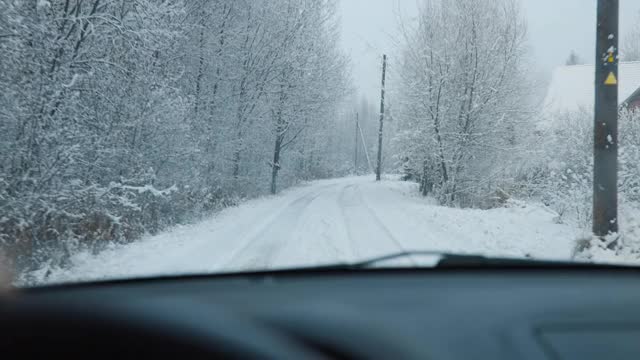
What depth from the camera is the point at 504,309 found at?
130 centimetres

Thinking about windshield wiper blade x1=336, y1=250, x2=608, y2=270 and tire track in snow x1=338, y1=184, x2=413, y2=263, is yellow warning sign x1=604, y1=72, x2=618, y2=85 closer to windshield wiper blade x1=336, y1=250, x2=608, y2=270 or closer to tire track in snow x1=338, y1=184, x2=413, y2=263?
tire track in snow x1=338, y1=184, x2=413, y2=263

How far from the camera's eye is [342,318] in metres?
1.20

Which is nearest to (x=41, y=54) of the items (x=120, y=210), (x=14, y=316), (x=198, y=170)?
(x=120, y=210)

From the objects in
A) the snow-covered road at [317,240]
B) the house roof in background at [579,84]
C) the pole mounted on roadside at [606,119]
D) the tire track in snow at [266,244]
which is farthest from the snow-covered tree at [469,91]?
the house roof in background at [579,84]

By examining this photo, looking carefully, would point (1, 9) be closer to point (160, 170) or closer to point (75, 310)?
point (160, 170)

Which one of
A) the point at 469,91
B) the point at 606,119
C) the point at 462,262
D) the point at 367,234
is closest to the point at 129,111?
the point at 367,234

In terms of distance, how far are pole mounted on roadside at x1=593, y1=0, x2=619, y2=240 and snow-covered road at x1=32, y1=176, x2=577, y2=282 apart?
986 mm

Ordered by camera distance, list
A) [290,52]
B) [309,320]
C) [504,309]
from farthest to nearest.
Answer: [290,52]
[504,309]
[309,320]

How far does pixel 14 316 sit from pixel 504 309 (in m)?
1.28

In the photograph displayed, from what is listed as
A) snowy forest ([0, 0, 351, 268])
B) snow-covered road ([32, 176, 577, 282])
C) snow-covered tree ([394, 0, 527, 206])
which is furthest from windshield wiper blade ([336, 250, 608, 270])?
snow-covered tree ([394, 0, 527, 206])

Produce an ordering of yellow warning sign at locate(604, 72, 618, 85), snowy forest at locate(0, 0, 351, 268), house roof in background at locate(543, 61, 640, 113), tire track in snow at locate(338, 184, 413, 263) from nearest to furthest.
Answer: yellow warning sign at locate(604, 72, 618, 85), snowy forest at locate(0, 0, 351, 268), tire track in snow at locate(338, 184, 413, 263), house roof in background at locate(543, 61, 640, 113)

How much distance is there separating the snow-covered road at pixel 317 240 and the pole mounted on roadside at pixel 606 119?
99cm

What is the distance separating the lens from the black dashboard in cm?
112

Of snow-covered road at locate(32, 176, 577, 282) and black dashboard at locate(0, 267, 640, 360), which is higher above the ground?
black dashboard at locate(0, 267, 640, 360)
